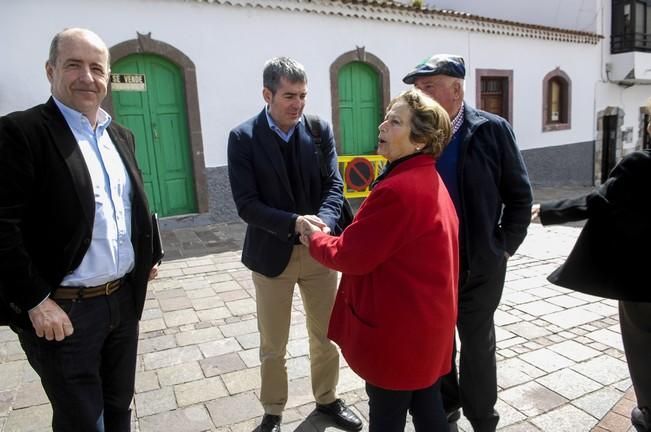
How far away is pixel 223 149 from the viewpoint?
8.71m

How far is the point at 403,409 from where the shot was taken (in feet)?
6.31

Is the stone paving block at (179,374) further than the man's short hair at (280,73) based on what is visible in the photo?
Yes

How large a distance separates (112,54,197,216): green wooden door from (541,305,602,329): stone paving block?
6.34 metres

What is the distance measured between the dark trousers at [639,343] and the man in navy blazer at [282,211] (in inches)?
57.2

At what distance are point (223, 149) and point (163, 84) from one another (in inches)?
58.5

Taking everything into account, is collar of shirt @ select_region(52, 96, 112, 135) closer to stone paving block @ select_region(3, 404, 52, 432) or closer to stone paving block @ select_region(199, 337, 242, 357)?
stone paving block @ select_region(3, 404, 52, 432)

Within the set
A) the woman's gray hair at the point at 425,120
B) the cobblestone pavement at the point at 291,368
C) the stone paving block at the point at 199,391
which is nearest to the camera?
the woman's gray hair at the point at 425,120

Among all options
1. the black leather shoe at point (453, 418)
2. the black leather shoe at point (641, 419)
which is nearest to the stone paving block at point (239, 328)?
the black leather shoe at point (453, 418)

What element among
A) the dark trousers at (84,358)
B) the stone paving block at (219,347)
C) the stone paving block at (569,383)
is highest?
the dark trousers at (84,358)

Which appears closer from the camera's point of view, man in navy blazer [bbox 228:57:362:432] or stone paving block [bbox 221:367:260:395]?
man in navy blazer [bbox 228:57:362:432]

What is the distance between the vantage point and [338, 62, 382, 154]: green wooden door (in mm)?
10109

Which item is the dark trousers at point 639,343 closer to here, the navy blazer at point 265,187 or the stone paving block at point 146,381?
the navy blazer at point 265,187

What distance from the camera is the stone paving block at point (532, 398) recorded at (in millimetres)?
2826

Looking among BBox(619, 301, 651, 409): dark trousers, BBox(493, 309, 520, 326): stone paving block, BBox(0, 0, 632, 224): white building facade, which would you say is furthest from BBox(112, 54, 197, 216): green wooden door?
BBox(619, 301, 651, 409): dark trousers
